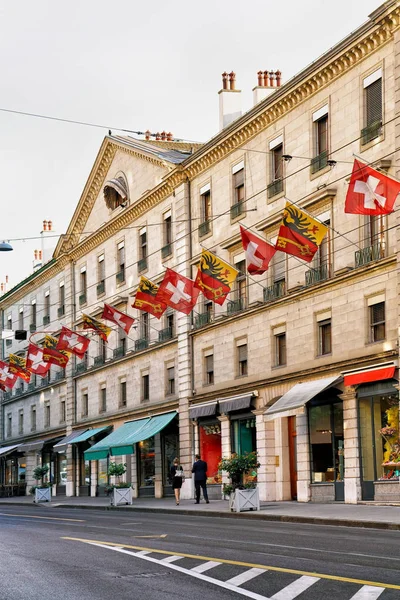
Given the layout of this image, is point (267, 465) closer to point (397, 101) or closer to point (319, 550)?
point (397, 101)

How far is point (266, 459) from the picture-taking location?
4059cm

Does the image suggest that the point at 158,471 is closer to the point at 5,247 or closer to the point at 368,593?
the point at 5,247

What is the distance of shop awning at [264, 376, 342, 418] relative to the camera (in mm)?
35250

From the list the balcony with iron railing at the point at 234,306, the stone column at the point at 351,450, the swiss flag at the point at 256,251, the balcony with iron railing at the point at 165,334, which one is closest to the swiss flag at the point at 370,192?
the swiss flag at the point at 256,251

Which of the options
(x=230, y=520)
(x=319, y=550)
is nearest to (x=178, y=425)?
(x=230, y=520)

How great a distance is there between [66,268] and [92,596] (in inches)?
2208

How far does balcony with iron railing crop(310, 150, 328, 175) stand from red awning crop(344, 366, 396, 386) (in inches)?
299

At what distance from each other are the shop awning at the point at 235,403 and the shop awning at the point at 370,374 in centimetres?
750

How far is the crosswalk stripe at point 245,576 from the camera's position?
13.5 meters

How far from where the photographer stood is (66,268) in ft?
223

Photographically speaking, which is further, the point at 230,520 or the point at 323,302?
the point at 323,302

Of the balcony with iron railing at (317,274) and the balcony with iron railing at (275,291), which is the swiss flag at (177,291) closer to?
the balcony with iron railing at (275,291)

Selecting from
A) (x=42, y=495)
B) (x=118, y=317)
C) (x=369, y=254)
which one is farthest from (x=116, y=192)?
(x=369, y=254)

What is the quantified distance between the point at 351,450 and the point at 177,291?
9.72 m
